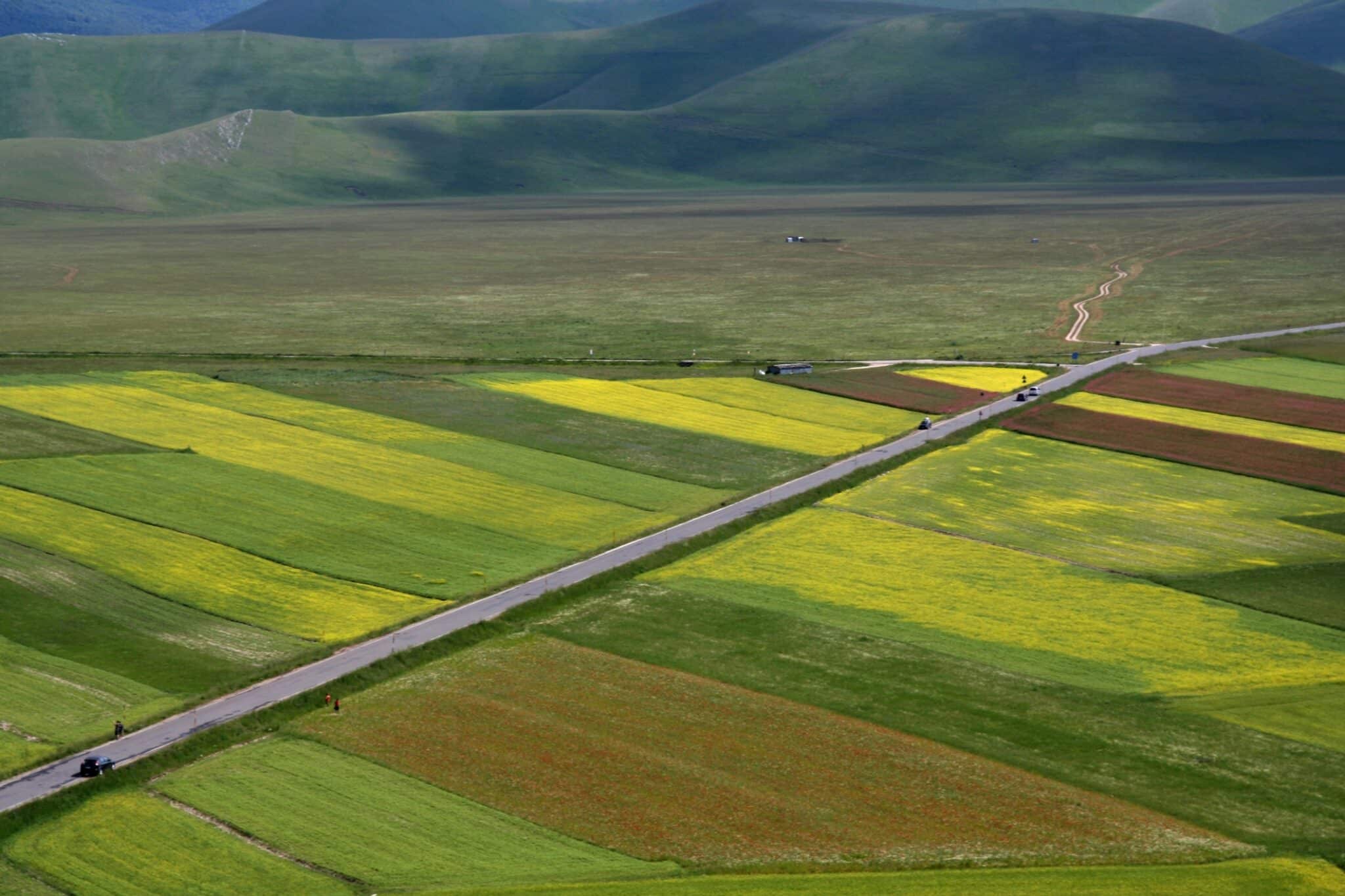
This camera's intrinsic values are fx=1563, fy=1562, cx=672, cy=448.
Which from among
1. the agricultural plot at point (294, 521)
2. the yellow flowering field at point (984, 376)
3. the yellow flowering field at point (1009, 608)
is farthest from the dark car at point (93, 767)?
the yellow flowering field at point (984, 376)

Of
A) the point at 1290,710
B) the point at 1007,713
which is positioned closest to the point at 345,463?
the point at 1007,713

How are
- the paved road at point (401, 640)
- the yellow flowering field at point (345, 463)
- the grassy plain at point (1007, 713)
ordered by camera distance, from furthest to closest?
1. the yellow flowering field at point (345, 463)
2. the paved road at point (401, 640)
3. the grassy plain at point (1007, 713)

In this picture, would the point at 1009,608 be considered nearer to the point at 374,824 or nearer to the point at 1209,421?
the point at 374,824

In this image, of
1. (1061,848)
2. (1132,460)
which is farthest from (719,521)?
(1061,848)

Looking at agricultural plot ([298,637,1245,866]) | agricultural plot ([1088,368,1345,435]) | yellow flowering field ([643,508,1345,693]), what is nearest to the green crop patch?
yellow flowering field ([643,508,1345,693])

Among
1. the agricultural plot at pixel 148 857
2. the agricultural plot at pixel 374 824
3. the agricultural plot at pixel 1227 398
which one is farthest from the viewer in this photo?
the agricultural plot at pixel 1227 398

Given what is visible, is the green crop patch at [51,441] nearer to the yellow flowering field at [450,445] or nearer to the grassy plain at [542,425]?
the yellow flowering field at [450,445]
